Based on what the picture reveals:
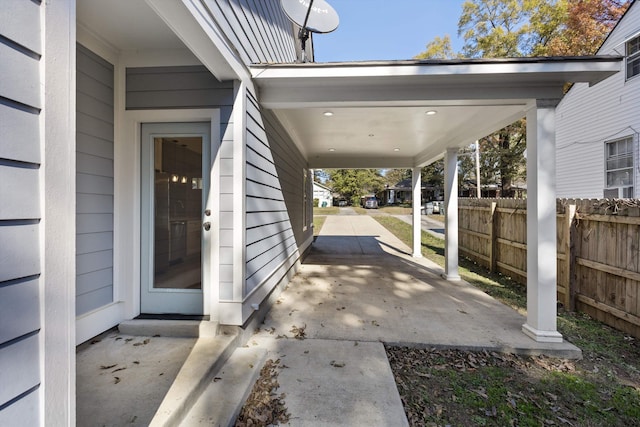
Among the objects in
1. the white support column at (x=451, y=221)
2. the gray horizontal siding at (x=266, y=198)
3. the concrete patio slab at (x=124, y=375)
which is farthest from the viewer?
the white support column at (x=451, y=221)

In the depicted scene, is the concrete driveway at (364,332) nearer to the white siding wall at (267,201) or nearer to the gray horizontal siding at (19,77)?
the white siding wall at (267,201)

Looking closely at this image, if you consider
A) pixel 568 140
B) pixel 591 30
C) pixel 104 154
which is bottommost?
pixel 104 154

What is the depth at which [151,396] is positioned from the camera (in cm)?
183

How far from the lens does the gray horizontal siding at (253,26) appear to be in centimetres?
244

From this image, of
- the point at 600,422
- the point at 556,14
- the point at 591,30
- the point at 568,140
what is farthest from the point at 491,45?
the point at 600,422

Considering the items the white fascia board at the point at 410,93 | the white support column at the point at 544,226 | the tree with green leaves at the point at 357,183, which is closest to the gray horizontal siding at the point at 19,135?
the white fascia board at the point at 410,93

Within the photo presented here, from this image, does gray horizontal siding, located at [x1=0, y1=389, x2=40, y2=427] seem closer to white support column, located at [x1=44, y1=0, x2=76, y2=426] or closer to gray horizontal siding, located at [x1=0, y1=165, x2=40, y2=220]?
white support column, located at [x1=44, y1=0, x2=76, y2=426]

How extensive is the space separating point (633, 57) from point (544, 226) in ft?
23.6

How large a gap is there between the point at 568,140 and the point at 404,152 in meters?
5.50

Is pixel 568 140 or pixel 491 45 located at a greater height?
pixel 491 45

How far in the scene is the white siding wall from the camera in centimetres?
301

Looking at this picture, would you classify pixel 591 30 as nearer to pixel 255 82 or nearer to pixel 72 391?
pixel 255 82

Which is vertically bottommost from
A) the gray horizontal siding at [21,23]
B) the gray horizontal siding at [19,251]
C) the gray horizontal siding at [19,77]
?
the gray horizontal siding at [19,251]

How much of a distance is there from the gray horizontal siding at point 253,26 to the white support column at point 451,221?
366cm
